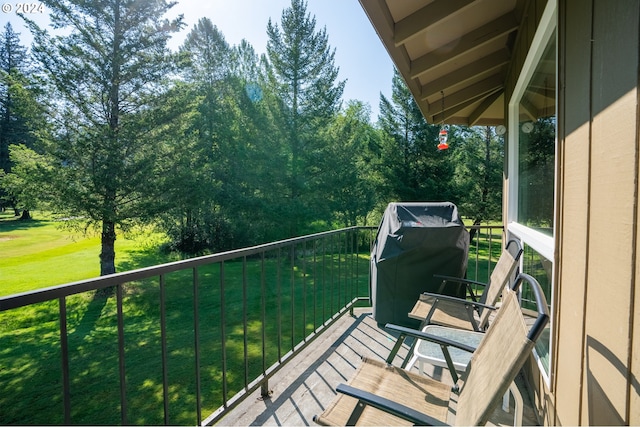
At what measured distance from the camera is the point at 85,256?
14328 mm

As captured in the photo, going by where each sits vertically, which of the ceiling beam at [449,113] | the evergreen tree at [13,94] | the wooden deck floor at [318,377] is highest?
the evergreen tree at [13,94]

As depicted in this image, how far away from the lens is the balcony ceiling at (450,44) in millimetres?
2277

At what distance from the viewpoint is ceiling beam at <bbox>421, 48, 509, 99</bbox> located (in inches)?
138

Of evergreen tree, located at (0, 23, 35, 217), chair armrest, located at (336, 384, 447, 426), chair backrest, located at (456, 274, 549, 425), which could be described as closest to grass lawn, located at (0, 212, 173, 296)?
evergreen tree, located at (0, 23, 35, 217)

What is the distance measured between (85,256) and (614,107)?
57.3ft

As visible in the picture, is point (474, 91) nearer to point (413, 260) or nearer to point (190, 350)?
point (413, 260)

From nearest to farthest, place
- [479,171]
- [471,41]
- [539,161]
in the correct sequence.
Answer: [539,161], [471,41], [479,171]

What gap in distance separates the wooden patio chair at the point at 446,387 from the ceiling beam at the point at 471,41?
2173 millimetres

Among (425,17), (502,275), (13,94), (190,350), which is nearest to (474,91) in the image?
(425,17)

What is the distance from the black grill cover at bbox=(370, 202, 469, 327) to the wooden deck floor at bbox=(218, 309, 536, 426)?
33 cm

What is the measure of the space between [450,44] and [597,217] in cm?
249

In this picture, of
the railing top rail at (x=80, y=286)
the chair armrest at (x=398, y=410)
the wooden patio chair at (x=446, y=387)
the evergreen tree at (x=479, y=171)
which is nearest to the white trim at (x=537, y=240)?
the wooden patio chair at (x=446, y=387)

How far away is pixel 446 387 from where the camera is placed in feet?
5.25

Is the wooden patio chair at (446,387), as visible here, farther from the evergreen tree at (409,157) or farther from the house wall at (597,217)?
the evergreen tree at (409,157)
